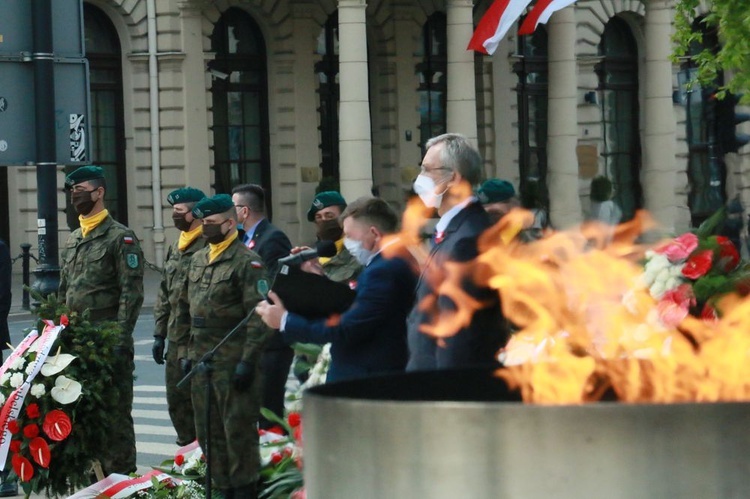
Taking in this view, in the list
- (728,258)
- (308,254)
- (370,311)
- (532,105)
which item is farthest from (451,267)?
(532,105)

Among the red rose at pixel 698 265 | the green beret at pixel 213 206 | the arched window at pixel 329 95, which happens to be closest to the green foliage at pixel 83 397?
the green beret at pixel 213 206

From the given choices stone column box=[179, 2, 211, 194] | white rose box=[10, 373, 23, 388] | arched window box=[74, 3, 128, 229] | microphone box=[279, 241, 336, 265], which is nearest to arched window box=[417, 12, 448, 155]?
stone column box=[179, 2, 211, 194]

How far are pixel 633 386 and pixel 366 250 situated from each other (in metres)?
2.39

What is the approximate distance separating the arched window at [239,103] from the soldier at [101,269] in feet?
85.5

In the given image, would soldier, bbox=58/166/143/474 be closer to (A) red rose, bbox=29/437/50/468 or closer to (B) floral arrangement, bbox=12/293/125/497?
(B) floral arrangement, bbox=12/293/125/497

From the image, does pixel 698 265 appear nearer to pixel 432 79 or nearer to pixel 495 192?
pixel 495 192

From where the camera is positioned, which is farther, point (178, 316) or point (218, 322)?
point (178, 316)

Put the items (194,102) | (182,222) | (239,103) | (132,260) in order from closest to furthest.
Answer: (132,260) → (182,222) → (194,102) → (239,103)

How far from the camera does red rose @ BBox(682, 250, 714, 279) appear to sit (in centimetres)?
662

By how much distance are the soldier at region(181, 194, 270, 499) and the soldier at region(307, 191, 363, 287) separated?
92 centimetres

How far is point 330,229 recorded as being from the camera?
1085 centimetres

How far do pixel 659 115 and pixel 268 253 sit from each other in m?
31.0

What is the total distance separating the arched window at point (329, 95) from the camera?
38.8m

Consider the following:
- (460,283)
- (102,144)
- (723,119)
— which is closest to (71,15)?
(460,283)
